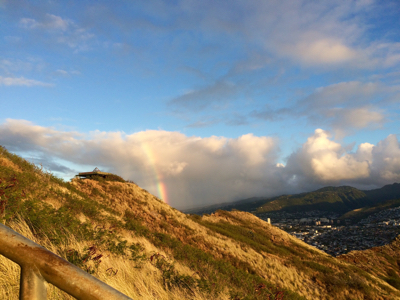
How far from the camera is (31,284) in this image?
1.59 metres

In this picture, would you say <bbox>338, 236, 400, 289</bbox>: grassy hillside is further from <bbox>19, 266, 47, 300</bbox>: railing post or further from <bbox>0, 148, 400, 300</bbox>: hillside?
<bbox>19, 266, 47, 300</bbox>: railing post

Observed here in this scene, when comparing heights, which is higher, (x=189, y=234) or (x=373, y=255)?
(x=189, y=234)

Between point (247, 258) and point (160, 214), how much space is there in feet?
39.7

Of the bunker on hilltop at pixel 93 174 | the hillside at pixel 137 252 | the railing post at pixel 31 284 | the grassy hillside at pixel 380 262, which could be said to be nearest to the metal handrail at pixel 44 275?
the railing post at pixel 31 284

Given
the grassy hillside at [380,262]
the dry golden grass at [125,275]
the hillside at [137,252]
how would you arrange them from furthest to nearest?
1. the grassy hillside at [380,262]
2. the hillside at [137,252]
3. the dry golden grass at [125,275]

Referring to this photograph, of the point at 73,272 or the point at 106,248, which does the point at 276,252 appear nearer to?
the point at 106,248

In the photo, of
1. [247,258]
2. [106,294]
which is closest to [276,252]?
[247,258]

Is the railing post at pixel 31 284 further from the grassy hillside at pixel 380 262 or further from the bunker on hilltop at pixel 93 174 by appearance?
the grassy hillside at pixel 380 262

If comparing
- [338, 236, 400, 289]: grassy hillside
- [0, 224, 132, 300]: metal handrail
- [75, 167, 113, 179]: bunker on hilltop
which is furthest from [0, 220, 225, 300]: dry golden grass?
[338, 236, 400, 289]: grassy hillside

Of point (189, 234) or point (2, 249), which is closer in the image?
point (2, 249)

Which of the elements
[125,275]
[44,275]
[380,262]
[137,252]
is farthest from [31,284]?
[380,262]

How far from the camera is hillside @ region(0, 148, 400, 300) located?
662cm

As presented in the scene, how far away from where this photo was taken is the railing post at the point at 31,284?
5.20 feet

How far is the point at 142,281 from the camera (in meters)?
6.54
